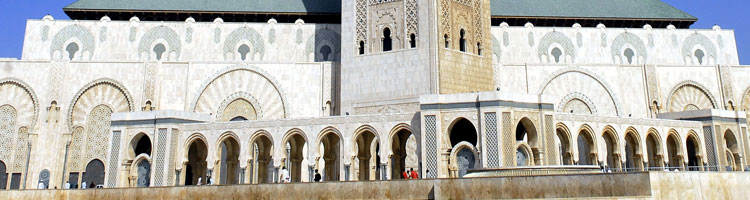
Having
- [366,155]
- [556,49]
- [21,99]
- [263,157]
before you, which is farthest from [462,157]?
[21,99]

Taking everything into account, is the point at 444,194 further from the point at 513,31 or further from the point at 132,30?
the point at 132,30

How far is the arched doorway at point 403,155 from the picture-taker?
62.1ft

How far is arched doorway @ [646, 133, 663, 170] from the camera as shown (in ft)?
64.5

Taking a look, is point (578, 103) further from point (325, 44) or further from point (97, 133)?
point (97, 133)

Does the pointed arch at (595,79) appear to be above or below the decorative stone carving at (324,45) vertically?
below

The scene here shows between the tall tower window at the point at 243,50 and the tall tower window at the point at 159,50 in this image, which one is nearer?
the tall tower window at the point at 159,50

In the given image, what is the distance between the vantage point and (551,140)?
16000 mm

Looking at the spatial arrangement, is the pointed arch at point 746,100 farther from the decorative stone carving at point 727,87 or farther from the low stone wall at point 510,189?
the low stone wall at point 510,189

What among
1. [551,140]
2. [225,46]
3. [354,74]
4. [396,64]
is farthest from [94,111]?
[551,140]

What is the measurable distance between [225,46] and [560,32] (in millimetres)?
12882

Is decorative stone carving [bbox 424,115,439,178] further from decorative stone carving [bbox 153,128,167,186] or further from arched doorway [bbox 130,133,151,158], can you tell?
arched doorway [bbox 130,133,151,158]

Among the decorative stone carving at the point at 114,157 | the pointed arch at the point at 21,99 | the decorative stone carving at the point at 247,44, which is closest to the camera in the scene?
the decorative stone carving at the point at 114,157

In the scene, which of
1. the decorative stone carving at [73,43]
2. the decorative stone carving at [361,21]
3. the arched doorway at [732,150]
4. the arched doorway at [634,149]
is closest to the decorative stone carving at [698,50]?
the arched doorway at [732,150]

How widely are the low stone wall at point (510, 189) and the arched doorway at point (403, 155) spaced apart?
6734mm
